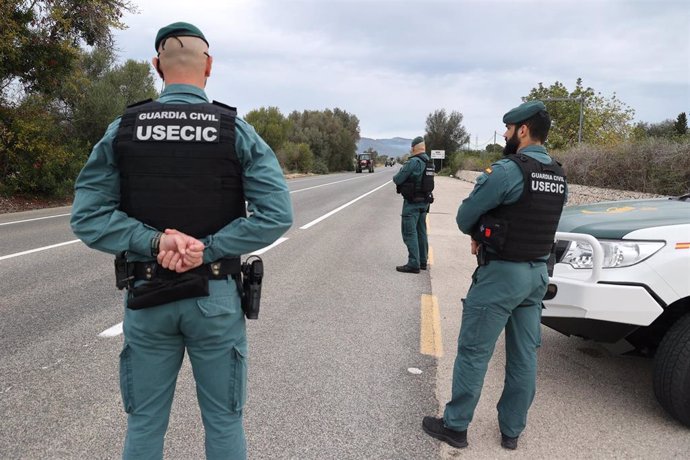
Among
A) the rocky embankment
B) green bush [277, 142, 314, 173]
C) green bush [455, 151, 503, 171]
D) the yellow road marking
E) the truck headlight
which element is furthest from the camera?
green bush [277, 142, 314, 173]

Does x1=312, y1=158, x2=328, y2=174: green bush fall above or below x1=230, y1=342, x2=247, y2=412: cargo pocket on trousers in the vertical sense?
below

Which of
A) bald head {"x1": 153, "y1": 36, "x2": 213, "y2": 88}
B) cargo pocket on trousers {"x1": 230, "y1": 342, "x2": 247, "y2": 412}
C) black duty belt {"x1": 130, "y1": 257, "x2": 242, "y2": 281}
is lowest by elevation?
cargo pocket on trousers {"x1": 230, "y1": 342, "x2": 247, "y2": 412}

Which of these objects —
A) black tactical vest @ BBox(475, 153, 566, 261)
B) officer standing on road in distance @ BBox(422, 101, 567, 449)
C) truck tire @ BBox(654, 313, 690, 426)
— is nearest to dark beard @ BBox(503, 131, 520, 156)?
officer standing on road in distance @ BBox(422, 101, 567, 449)

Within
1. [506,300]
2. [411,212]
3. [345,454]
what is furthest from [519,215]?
[411,212]

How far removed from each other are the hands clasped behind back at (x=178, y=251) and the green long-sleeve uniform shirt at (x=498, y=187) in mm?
1618

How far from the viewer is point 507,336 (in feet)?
9.71

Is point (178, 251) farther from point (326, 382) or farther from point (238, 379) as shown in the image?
point (326, 382)

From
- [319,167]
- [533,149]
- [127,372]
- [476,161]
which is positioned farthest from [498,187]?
[319,167]

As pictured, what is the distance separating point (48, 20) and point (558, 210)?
16.8 metres

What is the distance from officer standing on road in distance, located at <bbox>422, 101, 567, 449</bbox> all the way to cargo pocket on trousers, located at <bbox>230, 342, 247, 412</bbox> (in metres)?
1.41

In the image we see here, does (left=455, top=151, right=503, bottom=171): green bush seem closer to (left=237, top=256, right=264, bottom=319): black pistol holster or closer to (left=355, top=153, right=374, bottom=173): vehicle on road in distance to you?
(left=355, top=153, right=374, bottom=173): vehicle on road in distance

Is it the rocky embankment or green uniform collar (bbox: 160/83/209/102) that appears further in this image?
the rocky embankment

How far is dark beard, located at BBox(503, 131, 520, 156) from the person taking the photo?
289 centimetres

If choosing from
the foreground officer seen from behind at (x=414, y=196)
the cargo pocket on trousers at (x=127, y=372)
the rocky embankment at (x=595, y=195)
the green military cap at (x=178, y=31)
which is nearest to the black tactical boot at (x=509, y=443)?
the cargo pocket on trousers at (x=127, y=372)
